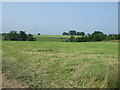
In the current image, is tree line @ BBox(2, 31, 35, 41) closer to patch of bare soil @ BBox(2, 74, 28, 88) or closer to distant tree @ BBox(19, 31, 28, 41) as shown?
distant tree @ BBox(19, 31, 28, 41)

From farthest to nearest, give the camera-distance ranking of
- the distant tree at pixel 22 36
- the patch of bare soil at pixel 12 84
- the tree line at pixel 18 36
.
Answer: the distant tree at pixel 22 36 < the tree line at pixel 18 36 < the patch of bare soil at pixel 12 84

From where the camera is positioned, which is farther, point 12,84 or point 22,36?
point 22,36

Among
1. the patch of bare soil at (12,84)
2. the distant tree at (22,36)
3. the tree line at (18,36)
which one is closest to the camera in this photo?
the patch of bare soil at (12,84)

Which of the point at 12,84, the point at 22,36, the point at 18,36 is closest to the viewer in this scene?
the point at 12,84

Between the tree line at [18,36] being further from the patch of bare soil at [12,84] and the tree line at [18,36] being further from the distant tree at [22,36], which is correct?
the patch of bare soil at [12,84]

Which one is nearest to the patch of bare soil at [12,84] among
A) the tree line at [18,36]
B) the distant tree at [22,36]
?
the tree line at [18,36]

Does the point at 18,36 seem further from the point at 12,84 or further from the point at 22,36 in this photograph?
the point at 12,84

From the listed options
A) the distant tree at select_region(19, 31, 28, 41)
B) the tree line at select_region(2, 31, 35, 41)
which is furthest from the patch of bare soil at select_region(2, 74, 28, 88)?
the distant tree at select_region(19, 31, 28, 41)

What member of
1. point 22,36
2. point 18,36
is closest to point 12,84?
point 18,36

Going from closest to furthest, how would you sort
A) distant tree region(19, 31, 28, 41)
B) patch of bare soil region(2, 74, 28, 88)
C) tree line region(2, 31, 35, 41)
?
patch of bare soil region(2, 74, 28, 88) < tree line region(2, 31, 35, 41) < distant tree region(19, 31, 28, 41)

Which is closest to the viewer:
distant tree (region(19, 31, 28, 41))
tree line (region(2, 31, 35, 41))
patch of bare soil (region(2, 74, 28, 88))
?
patch of bare soil (region(2, 74, 28, 88))

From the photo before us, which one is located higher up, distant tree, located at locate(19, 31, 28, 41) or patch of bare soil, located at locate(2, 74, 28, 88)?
distant tree, located at locate(19, 31, 28, 41)

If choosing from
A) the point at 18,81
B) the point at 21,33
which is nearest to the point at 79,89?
the point at 18,81

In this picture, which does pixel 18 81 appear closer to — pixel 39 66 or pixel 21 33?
pixel 39 66
